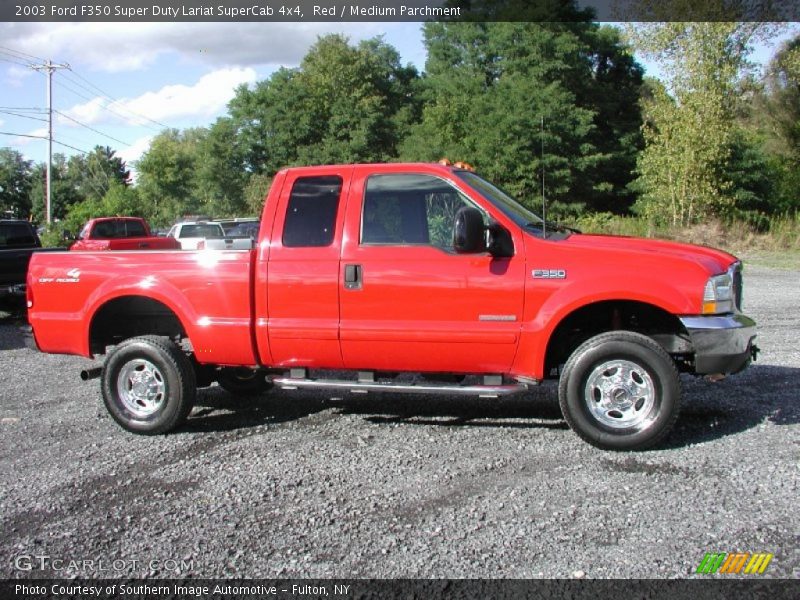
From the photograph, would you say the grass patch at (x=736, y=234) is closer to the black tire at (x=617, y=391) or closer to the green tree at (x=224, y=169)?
the black tire at (x=617, y=391)

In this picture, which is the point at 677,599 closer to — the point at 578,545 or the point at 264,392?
the point at 578,545

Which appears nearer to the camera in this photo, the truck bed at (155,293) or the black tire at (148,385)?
the truck bed at (155,293)

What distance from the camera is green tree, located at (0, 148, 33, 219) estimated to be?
10625 cm

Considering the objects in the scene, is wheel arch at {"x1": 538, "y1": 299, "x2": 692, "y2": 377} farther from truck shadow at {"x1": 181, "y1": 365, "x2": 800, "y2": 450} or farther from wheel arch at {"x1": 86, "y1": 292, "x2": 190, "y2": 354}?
wheel arch at {"x1": 86, "y1": 292, "x2": 190, "y2": 354}

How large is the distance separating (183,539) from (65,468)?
5.62 ft

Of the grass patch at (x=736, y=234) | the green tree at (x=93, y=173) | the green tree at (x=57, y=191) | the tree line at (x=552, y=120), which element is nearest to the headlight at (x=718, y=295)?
the grass patch at (x=736, y=234)

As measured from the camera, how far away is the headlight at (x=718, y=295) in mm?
5223

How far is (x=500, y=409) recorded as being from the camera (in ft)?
22.1

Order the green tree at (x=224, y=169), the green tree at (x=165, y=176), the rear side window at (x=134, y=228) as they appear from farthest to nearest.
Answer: the green tree at (x=165, y=176), the green tree at (x=224, y=169), the rear side window at (x=134, y=228)

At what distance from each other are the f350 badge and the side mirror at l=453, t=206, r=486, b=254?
17.3 inches

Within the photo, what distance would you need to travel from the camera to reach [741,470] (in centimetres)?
492

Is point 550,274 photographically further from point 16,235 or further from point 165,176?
point 165,176

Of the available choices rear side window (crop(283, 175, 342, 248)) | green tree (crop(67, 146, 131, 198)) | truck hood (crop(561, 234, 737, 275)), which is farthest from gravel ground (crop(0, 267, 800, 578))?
green tree (crop(67, 146, 131, 198))
